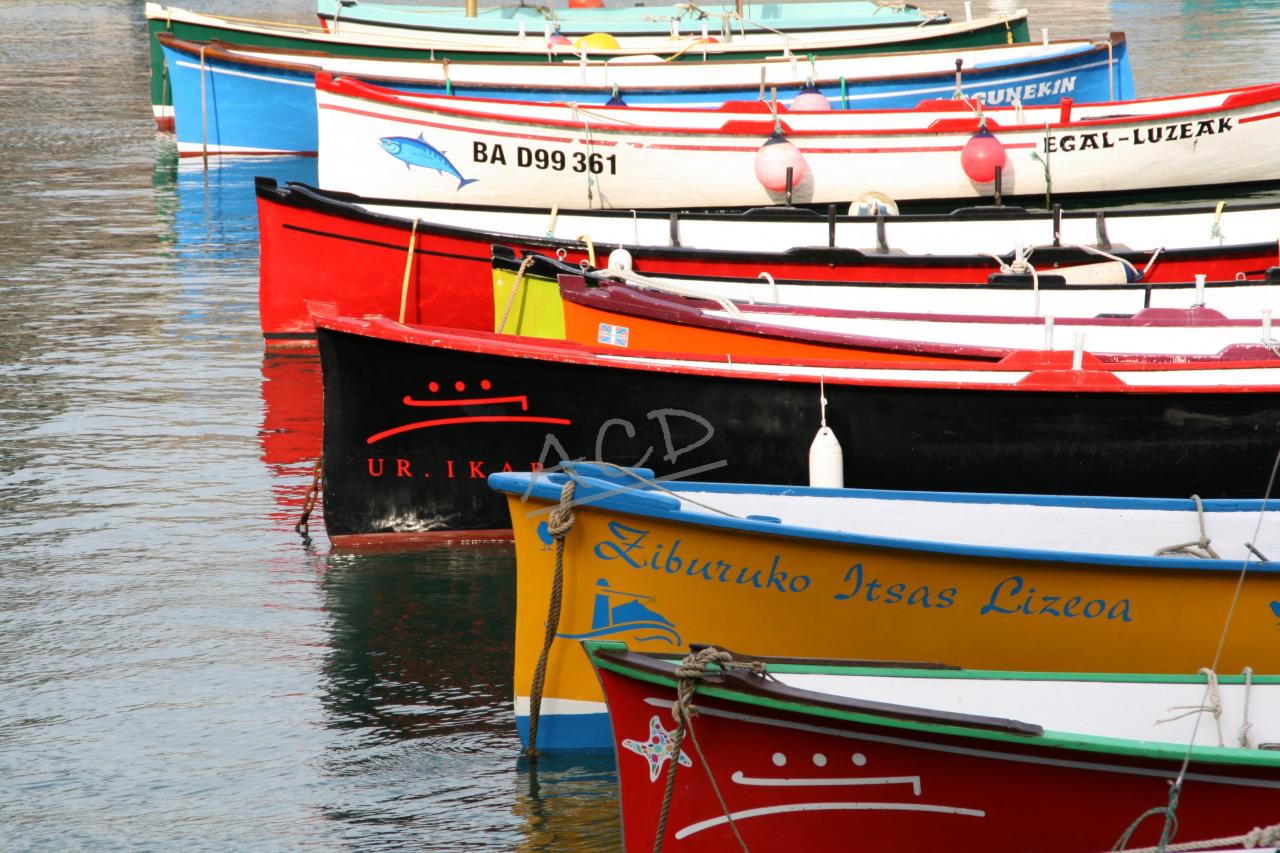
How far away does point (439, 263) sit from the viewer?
1130 cm

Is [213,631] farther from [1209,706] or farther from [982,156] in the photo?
[982,156]

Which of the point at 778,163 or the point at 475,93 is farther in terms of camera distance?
the point at 475,93

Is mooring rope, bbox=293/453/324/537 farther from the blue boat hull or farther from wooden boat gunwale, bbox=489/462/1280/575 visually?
the blue boat hull

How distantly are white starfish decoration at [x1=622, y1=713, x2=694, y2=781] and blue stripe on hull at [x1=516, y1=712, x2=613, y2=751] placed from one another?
4.08 feet

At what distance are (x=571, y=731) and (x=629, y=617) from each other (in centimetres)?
67

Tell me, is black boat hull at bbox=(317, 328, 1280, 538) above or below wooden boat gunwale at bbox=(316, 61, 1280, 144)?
below

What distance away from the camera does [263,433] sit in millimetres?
10602

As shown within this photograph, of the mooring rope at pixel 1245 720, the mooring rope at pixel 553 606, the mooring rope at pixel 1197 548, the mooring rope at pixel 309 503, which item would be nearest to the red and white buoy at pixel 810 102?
the mooring rope at pixel 309 503

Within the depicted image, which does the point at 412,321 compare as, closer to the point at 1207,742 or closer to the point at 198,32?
the point at 1207,742

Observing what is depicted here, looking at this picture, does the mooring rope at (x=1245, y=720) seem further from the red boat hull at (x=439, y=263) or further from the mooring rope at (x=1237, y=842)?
the red boat hull at (x=439, y=263)

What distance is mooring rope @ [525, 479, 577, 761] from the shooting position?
566cm

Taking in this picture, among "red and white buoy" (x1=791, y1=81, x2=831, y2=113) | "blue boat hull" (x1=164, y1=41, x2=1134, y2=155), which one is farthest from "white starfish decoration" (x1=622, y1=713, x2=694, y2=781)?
"blue boat hull" (x1=164, y1=41, x2=1134, y2=155)

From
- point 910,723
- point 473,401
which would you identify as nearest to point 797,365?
point 473,401

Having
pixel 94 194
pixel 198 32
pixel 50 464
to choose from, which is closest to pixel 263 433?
pixel 50 464
